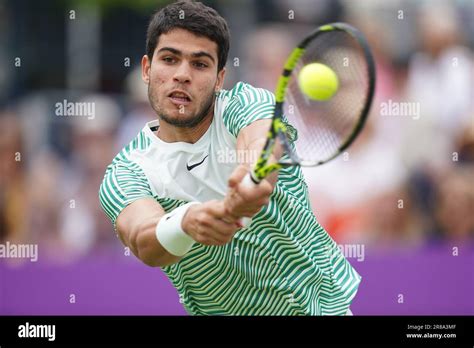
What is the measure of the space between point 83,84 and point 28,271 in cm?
233

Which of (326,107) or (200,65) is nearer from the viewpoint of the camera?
(200,65)

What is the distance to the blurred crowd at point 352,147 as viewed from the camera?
6898 millimetres

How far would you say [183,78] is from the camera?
409 centimetres

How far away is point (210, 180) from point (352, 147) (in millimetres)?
2882

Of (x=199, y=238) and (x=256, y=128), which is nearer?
(x=199, y=238)

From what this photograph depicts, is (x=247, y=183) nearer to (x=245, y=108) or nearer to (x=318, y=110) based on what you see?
(x=245, y=108)

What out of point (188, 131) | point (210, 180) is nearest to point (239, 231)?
point (210, 180)

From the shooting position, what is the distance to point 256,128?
389 cm

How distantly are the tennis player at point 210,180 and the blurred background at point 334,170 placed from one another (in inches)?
99.1
